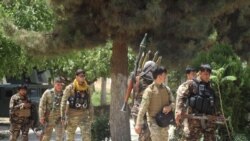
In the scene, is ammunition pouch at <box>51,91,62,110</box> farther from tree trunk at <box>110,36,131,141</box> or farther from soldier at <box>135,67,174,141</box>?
soldier at <box>135,67,174,141</box>

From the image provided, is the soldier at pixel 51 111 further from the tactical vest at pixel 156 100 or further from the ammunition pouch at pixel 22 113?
the tactical vest at pixel 156 100

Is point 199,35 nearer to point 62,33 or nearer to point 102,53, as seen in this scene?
point 62,33

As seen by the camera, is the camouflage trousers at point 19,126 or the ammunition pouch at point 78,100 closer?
the ammunition pouch at point 78,100

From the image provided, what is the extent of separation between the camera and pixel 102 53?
27.0 m

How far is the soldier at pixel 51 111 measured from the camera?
12680 millimetres

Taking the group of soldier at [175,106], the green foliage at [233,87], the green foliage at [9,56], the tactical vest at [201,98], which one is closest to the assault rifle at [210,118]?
the group of soldier at [175,106]

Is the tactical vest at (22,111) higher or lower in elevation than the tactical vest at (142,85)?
lower

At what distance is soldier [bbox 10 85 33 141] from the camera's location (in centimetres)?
1301

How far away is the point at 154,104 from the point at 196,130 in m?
1.04

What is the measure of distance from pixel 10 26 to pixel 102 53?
1129 centimetres

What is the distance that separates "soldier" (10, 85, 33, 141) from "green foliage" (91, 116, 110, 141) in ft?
8.09

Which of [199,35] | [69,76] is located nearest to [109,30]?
[199,35]

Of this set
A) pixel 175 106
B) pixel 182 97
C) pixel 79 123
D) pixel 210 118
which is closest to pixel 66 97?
pixel 79 123

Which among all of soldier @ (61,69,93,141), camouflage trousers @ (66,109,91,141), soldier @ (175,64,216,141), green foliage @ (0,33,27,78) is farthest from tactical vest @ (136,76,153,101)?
green foliage @ (0,33,27,78)
